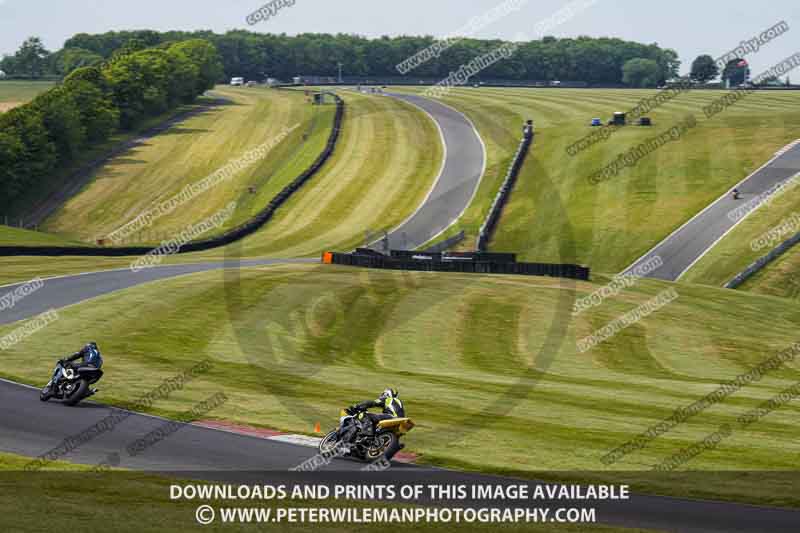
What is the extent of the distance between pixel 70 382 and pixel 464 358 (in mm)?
17823

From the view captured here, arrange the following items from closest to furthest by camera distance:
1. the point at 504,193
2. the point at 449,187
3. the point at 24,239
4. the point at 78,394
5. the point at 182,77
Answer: the point at 78,394
the point at 24,239
the point at 504,193
the point at 449,187
the point at 182,77

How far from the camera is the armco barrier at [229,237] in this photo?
6606 cm

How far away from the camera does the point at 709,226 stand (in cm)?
8194

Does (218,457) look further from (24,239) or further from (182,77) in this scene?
(182,77)

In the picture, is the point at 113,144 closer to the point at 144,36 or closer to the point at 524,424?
the point at 144,36

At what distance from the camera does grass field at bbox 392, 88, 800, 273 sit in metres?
83.2

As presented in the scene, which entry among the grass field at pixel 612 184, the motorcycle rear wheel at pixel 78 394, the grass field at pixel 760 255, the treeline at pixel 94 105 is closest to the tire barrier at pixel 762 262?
the grass field at pixel 760 255

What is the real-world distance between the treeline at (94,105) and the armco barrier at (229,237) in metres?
25.6

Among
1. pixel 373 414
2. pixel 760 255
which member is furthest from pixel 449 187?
pixel 373 414

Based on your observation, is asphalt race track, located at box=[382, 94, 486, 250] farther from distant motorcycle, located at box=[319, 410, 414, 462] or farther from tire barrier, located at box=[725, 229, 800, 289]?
distant motorcycle, located at box=[319, 410, 414, 462]

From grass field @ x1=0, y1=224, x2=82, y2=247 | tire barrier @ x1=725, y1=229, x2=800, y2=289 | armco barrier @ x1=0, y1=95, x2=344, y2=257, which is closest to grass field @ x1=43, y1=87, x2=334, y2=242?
armco barrier @ x1=0, y1=95, x2=344, y2=257

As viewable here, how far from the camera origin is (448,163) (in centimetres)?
11144

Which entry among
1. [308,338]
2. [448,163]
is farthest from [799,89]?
[308,338]

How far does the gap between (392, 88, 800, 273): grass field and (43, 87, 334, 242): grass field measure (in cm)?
2101
